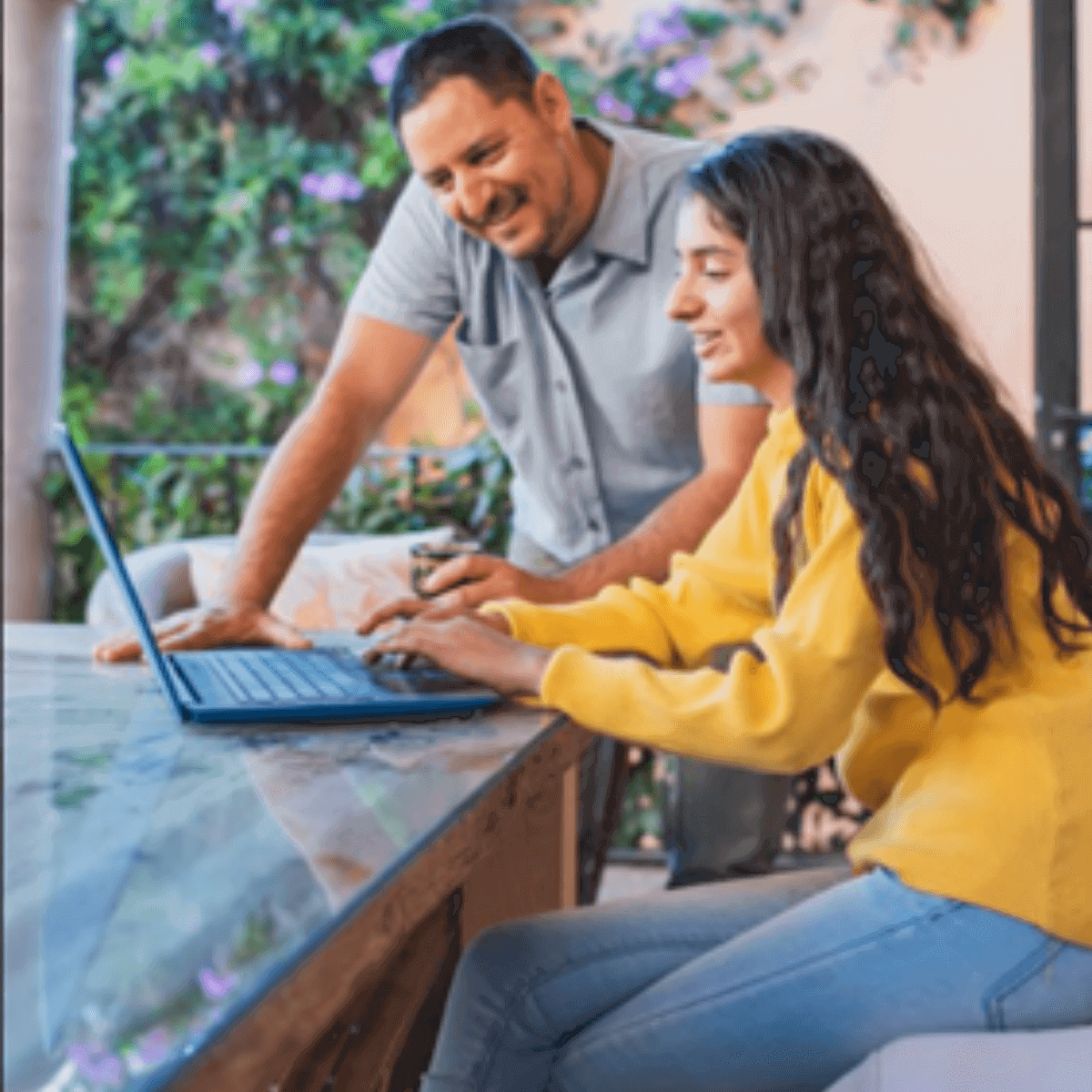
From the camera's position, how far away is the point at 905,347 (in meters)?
1.27

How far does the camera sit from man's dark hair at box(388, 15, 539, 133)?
6.62 feet

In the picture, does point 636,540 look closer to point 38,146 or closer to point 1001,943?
point 1001,943

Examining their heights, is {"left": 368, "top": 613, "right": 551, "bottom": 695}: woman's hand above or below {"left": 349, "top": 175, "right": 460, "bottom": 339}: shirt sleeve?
below

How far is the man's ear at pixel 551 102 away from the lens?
2062mm

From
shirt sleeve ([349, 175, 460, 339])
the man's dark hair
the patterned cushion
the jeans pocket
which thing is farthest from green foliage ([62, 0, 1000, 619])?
the jeans pocket

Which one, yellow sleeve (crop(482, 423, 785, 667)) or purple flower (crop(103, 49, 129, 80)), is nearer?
yellow sleeve (crop(482, 423, 785, 667))

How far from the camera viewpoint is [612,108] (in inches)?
179

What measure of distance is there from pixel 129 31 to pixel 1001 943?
4.56m

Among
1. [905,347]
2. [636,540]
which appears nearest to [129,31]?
[636,540]

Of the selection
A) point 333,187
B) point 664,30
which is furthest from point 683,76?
point 333,187

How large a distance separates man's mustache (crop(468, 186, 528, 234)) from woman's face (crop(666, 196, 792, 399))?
0.63 m

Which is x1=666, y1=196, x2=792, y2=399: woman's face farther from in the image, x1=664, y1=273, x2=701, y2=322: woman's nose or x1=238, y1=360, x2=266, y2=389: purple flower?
x1=238, y1=360, x2=266, y2=389: purple flower

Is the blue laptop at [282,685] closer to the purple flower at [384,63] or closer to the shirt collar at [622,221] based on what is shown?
the shirt collar at [622,221]

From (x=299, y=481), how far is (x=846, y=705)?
39.7 inches
